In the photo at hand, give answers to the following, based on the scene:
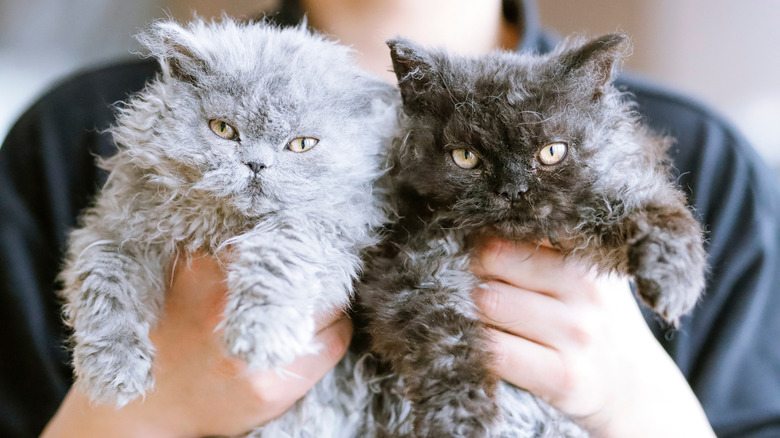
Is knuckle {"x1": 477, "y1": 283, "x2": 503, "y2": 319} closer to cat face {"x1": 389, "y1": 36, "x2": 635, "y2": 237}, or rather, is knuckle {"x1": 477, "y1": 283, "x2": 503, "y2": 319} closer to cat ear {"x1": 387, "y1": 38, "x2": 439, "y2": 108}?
cat face {"x1": 389, "y1": 36, "x2": 635, "y2": 237}

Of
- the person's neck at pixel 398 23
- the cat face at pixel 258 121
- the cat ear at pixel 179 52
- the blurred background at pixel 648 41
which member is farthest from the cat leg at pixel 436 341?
the blurred background at pixel 648 41

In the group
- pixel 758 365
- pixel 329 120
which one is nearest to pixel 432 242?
pixel 329 120

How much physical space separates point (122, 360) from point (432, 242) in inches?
22.6

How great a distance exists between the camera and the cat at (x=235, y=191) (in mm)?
881

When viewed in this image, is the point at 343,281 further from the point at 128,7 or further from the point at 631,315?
the point at 128,7

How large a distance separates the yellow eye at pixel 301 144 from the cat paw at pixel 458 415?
48cm

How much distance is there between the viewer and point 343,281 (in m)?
0.94

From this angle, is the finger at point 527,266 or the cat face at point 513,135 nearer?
the cat face at point 513,135

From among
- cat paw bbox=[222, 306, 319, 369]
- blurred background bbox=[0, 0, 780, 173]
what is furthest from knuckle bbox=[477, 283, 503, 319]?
blurred background bbox=[0, 0, 780, 173]

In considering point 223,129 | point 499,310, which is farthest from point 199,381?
point 499,310

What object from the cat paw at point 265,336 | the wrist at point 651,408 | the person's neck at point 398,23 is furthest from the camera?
the person's neck at point 398,23

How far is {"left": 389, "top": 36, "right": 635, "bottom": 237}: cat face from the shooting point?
0.89 metres

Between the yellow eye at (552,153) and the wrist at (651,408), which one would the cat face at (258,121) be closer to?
the yellow eye at (552,153)

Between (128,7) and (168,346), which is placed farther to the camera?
(128,7)
